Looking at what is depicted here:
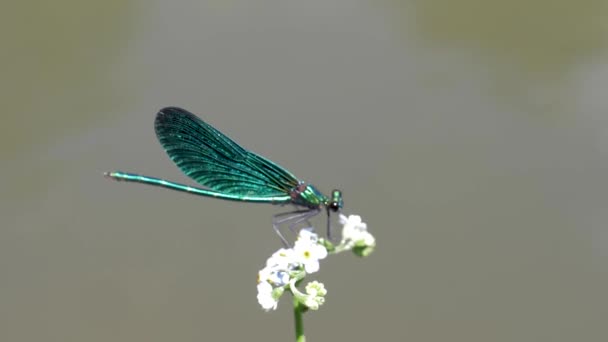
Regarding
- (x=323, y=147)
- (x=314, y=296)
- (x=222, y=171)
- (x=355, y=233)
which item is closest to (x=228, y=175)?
(x=222, y=171)

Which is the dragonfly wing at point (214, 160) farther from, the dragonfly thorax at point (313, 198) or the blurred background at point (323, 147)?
the blurred background at point (323, 147)

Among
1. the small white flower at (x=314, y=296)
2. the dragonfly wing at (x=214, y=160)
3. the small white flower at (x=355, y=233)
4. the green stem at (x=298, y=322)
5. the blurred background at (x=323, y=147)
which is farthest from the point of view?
the blurred background at (x=323, y=147)

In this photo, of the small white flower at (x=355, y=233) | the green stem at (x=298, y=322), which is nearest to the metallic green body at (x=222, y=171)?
the small white flower at (x=355, y=233)

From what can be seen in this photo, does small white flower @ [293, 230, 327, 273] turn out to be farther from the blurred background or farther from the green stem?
the blurred background

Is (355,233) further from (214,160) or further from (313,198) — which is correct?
(214,160)

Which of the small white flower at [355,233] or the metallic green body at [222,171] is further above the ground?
the metallic green body at [222,171]

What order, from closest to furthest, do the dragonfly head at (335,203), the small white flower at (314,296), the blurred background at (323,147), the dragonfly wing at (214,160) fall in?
the small white flower at (314,296)
the dragonfly head at (335,203)
the dragonfly wing at (214,160)
the blurred background at (323,147)

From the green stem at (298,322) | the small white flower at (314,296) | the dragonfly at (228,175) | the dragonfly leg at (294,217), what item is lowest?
the green stem at (298,322)
